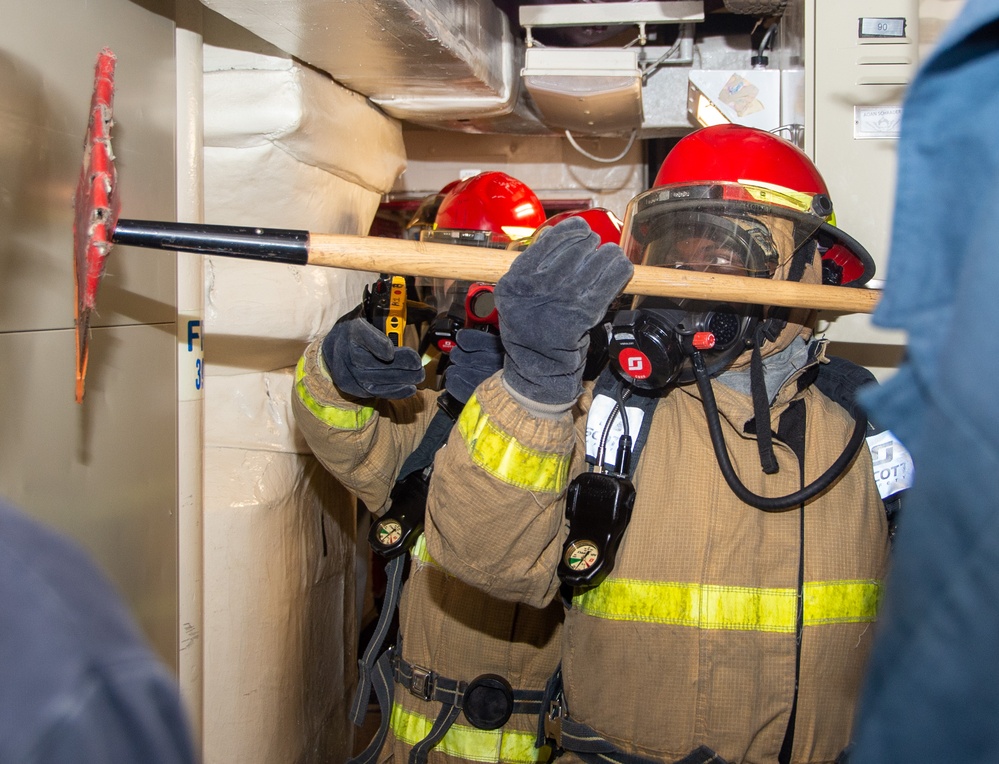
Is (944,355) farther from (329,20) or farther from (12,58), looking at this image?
(329,20)

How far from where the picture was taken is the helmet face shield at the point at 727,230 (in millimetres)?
1706

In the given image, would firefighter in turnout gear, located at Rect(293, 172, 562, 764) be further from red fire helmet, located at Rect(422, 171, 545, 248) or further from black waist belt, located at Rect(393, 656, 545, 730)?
red fire helmet, located at Rect(422, 171, 545, 248)

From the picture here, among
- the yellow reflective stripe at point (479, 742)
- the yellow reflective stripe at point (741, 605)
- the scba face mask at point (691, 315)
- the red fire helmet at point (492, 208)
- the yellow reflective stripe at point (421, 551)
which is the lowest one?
the yellow reflective stripe at point (479, 742)

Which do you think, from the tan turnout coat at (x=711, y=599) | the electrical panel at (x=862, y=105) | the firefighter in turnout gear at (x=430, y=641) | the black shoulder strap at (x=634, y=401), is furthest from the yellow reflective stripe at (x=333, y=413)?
the electrical panel at (x=862, y=105)

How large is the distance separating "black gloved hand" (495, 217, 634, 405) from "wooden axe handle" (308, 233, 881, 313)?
0.15 ft

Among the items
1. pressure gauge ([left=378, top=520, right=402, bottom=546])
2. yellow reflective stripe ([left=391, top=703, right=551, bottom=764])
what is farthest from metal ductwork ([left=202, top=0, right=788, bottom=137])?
yellow reflective stripe ([left=391, top=703, right=551, bottom=764])

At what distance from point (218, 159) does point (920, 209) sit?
1882mm

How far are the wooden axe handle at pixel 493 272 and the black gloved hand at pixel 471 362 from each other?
0.40m

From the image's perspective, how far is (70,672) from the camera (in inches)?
19.0

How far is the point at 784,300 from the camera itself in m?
1.46

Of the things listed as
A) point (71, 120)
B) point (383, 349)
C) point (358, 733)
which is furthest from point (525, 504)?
point (358, 733)

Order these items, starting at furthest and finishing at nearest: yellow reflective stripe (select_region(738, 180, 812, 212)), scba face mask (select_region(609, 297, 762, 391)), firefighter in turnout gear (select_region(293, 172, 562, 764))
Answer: firefighter in turnout gear (select_region(293, 172, 562, 764)) → yellow reflective stripe (select_region(738, 180, 812, 212)) → scba face mask (select_region(609, 297, 762, 391))

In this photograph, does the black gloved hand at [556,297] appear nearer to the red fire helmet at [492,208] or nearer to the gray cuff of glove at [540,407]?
the gray cuff of glove at [540,407]

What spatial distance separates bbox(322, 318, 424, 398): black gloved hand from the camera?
5.78 feet
